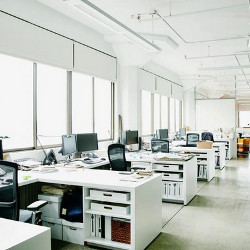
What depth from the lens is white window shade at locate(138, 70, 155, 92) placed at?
8.51m

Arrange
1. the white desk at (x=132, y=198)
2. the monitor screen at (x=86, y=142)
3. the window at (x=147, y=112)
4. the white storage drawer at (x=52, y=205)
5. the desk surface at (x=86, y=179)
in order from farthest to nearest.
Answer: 1. the window at (x=147, y=112)
2. the monitor screen at (x=86, y=142)
3. the white storage drawer at (x=52, y=205)
4. the desk surface at (x=86, y=179)
5. the white desk at (x=132, y=198)

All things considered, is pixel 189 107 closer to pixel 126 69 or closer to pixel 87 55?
pixel 126 69

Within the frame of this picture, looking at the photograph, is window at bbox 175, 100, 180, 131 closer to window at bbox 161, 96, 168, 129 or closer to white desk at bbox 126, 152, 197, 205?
window at bbox 161, 96, 168, 129

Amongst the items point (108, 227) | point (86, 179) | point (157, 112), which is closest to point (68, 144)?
point (86, 179)

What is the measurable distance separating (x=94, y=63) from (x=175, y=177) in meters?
2.97

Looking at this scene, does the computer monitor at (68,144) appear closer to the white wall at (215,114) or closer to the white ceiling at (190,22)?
the white ceiling at (190,22)

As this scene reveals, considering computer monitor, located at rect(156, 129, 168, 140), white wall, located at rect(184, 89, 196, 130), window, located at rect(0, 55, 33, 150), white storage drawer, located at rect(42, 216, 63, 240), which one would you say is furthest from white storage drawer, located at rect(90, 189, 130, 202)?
white wall, located at rect(184, 89, 196, 130)

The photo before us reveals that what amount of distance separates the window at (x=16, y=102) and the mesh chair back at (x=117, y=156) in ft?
4.32

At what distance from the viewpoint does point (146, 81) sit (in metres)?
8.89

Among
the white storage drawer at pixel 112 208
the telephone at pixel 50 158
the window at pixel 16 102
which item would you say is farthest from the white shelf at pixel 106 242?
the window at pixel 16 102

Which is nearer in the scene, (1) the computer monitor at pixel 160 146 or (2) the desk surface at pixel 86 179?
(2) the desk surface at pixel 86 179

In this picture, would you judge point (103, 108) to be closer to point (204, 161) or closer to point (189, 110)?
point (204, 161)

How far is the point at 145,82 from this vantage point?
8820 mm

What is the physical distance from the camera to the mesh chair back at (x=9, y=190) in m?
2.42
